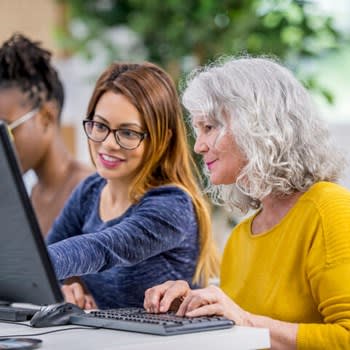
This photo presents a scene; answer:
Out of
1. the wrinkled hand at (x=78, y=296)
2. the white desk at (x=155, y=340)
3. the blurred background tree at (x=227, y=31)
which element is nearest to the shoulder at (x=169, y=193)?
the wrinkled hand at (x=78, y=296)

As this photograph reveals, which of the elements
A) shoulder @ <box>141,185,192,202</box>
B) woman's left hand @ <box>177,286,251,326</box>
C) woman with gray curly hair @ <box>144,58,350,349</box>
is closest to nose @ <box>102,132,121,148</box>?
shoulder @ <box>141,185,192,202</box>

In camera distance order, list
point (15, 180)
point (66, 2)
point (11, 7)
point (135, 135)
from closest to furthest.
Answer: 1. point (15, 180)
2. point (135, 135)
3. point (66, 2)
4. point (11, 7)

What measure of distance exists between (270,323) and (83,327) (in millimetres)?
332

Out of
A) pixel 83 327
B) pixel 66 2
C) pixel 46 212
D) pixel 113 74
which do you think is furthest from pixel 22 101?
pixel 66 2

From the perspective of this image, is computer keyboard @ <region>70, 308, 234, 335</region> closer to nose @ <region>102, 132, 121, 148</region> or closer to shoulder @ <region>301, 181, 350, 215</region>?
shoulder @ <region>301, 181, 350, 215</region>

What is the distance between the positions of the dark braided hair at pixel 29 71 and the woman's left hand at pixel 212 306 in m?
1.40

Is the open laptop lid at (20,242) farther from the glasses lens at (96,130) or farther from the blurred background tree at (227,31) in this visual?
the blurred background tree at (227,31)

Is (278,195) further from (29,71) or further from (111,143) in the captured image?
(29,71)

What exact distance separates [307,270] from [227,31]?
247 cm

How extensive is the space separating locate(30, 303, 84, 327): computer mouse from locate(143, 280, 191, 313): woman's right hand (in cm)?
14

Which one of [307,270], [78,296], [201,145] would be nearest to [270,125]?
[201,145]

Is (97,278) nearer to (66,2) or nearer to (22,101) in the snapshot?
(22,101)

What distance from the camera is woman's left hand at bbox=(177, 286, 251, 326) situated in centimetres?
172

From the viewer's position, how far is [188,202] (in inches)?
91.7
